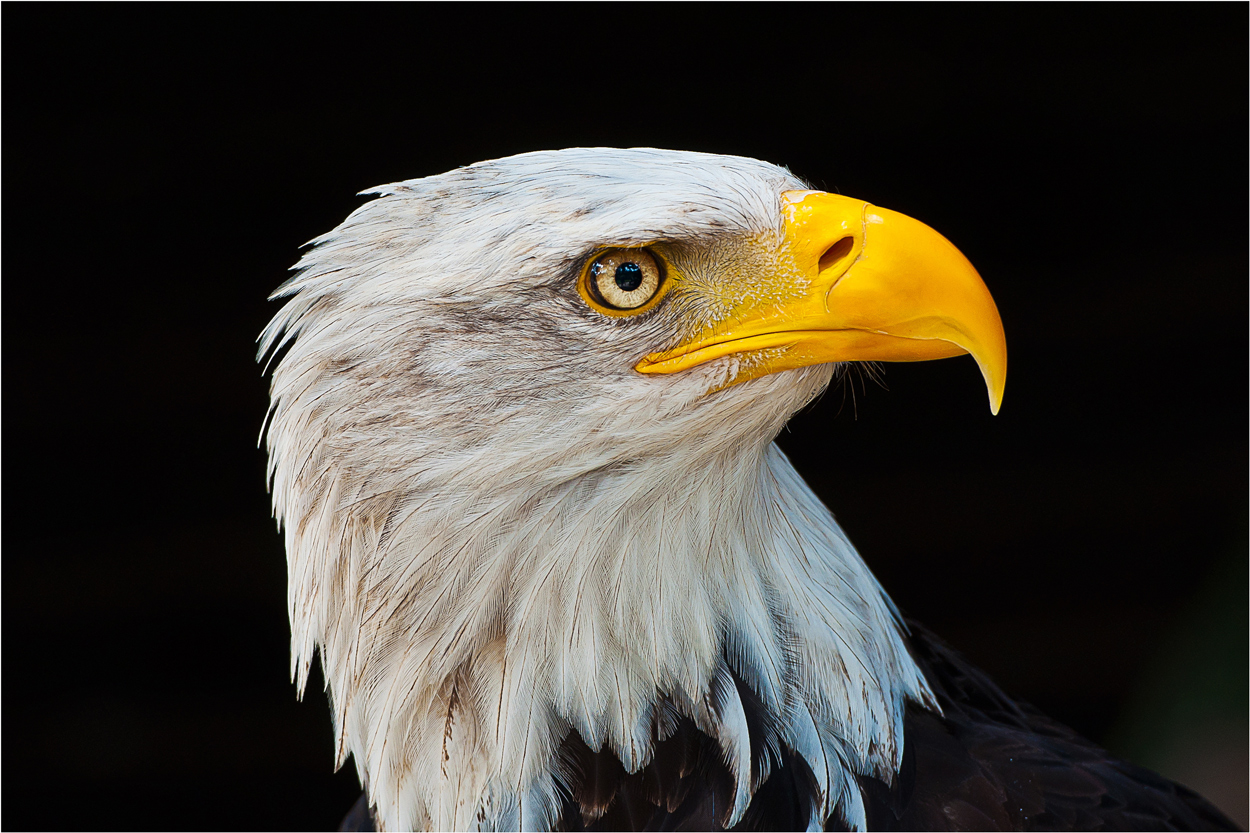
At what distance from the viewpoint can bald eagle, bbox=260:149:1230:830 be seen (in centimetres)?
154

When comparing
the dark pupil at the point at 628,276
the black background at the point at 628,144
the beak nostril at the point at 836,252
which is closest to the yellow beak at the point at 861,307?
the beak nostril at the point at 836,252

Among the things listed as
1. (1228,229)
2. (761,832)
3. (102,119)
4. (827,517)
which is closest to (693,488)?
(827,517)

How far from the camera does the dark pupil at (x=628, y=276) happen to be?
1531 millimetres

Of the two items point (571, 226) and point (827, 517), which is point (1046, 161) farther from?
point (571, 226)

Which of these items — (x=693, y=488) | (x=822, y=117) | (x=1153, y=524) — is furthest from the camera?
(x=1153, y=524)

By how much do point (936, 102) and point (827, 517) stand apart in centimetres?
307

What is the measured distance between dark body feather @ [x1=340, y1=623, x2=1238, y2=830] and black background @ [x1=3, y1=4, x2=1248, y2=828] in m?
1.84

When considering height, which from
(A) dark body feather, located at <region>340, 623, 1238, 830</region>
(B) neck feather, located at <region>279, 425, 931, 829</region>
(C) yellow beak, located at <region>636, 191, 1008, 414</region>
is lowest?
(A) dark body feather, located at <region>340, 623, 1238, 830</region>

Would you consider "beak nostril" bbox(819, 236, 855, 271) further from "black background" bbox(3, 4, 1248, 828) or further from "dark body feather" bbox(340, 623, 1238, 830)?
"black background" bbox(3, 4, 1248, 828)

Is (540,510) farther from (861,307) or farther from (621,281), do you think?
(861,307)

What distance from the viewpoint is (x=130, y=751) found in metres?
4.77

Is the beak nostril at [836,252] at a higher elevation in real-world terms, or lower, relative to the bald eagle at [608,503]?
higher

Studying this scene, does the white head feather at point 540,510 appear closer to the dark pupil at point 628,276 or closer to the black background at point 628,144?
the dark pupil at point 628,276

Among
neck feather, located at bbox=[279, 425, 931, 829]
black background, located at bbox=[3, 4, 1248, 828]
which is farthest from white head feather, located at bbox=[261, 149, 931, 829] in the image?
black background, located at bbox=[3, 4, 1248, 828]
